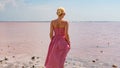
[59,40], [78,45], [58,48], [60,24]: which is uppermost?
[60,24]

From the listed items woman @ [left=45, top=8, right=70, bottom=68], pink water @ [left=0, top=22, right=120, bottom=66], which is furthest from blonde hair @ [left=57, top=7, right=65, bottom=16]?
pink water @ [left=0, top=22, right=120, bottom=66]

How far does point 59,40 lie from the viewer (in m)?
10.4

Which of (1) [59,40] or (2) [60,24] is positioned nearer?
(2) [60,24]

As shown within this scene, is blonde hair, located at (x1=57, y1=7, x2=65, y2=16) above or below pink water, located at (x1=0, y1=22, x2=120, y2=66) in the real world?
above

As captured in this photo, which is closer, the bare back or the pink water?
the bare back

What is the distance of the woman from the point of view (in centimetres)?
1021

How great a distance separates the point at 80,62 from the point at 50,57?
19.6 ft

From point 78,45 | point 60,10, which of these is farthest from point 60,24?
point 78,45

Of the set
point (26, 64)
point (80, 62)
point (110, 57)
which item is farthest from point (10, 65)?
point (110, 57)

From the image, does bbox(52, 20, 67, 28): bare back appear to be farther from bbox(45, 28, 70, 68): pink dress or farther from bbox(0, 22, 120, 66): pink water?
bbox(0, 22, 120, 66): pink water

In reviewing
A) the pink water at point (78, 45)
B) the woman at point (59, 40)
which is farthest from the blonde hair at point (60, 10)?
the pink water at point (78, 45)

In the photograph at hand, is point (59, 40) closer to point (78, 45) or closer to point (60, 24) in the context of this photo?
point (60, 24)

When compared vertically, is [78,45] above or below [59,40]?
below

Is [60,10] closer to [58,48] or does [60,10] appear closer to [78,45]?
[58,48]
